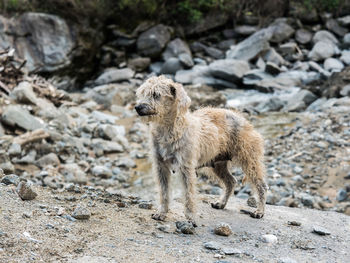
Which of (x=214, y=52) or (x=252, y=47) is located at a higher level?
(x=252, y=47)

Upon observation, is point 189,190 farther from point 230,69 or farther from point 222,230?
point 230,69

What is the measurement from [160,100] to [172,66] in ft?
69.5

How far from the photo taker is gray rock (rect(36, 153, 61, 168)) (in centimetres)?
1088

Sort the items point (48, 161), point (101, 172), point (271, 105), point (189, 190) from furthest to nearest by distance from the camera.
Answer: point (271, 105) < point (101, 172) < point (48, 161) < point (189, 190)

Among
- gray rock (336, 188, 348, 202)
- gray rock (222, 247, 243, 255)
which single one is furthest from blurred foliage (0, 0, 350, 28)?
gray rock (222, 247, 243, 255)

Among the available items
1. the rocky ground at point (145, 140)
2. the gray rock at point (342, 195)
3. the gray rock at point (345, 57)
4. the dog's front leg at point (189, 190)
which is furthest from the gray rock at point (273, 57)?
the dog's front leg at point (189, 190)

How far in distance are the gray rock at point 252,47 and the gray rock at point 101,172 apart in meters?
17.1

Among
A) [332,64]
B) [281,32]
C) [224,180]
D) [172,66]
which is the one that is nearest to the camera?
[224,180]

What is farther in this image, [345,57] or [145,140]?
[345,57]

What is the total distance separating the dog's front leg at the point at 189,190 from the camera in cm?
561

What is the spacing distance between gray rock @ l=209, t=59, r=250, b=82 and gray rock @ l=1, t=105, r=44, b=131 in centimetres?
1360

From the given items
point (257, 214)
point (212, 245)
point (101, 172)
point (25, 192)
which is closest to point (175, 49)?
point (101, 172)

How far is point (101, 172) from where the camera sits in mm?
11078

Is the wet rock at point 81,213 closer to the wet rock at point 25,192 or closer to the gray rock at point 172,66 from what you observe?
the wet rock at point 25,192
